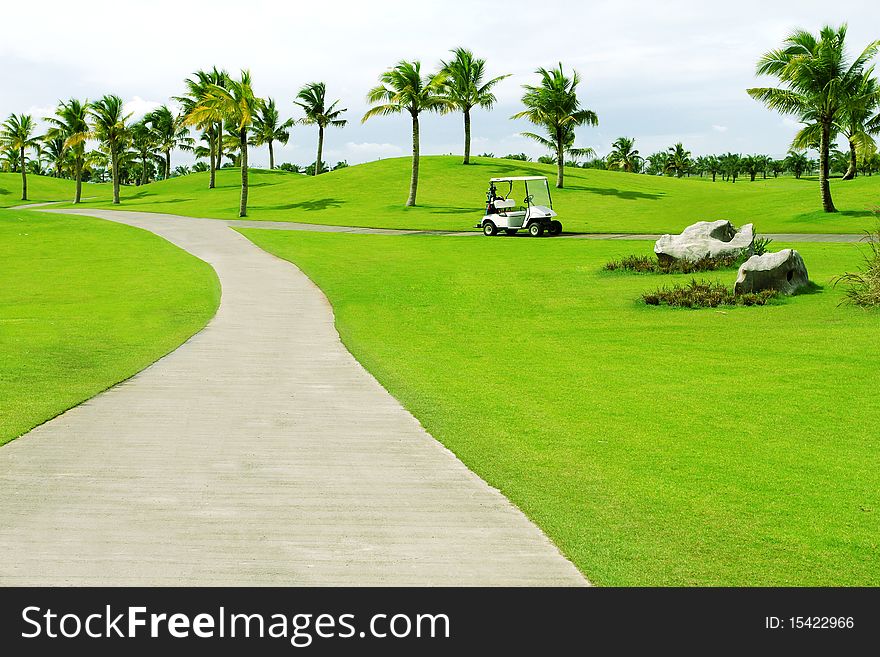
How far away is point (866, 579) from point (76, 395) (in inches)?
357

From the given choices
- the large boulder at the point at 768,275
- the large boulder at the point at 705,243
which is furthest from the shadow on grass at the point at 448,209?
the large boulder at the point at 768,275

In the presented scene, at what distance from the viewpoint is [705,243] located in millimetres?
26391

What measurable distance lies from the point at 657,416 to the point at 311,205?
6190cm

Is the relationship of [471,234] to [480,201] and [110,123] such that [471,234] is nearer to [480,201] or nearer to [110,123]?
[480,201]

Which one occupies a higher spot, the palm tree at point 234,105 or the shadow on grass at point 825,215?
the palm tree at point 234,105

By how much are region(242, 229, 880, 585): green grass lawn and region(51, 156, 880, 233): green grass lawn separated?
2352 cm

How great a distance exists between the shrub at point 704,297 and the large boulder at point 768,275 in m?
0.22

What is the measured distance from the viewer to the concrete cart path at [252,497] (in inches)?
203

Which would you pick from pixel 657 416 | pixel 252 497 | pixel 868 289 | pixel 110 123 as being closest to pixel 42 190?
pixel 110 123

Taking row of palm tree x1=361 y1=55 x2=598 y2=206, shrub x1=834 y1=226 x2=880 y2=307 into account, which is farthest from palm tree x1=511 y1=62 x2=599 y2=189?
shrub x1=834 y1=226 x2=880 y2=307

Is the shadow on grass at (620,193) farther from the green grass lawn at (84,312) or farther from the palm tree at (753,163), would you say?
the palm tree at (753,163)
